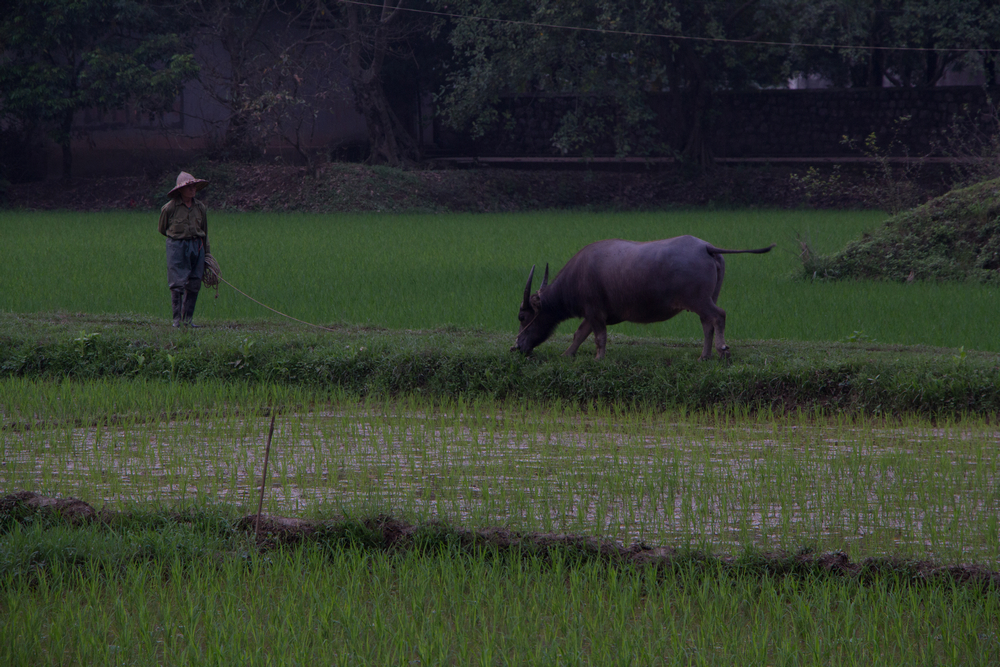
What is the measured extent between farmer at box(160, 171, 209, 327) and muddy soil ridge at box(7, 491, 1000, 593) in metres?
3.82

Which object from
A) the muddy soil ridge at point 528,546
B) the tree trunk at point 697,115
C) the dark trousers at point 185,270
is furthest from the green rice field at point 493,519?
the tree trunk at point 697,115

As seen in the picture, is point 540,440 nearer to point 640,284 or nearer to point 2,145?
point 640,284

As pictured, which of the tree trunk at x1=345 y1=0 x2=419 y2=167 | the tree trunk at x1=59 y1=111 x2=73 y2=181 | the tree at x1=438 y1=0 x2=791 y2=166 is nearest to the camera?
the tree at x1=438 y1=0 x2=791 y2=166

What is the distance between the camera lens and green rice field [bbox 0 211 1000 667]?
2795mm

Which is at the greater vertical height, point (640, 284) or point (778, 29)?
point (778, 29)

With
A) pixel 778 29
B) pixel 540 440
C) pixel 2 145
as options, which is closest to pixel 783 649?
pixel 540 440

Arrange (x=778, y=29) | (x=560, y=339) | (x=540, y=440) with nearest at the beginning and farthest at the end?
(x=540, y=440) < (x=560, y=339) < (x=778, y=29)

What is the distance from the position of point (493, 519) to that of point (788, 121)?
19871 mm

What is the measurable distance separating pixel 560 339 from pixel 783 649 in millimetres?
4696

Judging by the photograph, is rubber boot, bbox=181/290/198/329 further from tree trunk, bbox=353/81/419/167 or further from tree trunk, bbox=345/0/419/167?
tree trunk, bbox=353/81/419/167

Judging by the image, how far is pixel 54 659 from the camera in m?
2.70

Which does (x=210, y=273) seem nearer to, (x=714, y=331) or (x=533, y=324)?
(x=533, y=324)

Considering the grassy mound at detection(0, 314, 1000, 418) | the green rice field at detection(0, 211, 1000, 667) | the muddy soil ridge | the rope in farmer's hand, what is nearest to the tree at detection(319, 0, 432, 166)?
the rope in farmer's hand

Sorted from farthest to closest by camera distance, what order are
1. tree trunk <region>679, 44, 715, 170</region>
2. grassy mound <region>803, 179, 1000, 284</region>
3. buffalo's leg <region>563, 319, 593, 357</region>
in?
tree trunk <region>679, 44, 715, 170</region>, grassy mound <region>803, 179, 1000, 284</region>, buffalo's leg <region>563, 319, 593, 357</region>
